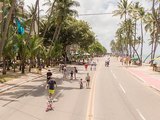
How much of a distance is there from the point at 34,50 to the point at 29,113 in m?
31.0

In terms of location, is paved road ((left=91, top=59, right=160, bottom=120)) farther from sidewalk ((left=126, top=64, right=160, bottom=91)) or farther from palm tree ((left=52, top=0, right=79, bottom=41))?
palm tree ((left=52, top=0, right=79, bottom=41))

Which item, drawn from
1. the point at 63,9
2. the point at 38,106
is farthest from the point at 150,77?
the point at 38,106

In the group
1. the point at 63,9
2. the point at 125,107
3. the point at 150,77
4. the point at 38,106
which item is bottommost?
the point at 125,107

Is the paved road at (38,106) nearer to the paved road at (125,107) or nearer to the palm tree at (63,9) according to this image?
the paved road at (125,107)

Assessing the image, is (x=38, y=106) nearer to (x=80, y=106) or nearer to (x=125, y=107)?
(x=80, y=106)

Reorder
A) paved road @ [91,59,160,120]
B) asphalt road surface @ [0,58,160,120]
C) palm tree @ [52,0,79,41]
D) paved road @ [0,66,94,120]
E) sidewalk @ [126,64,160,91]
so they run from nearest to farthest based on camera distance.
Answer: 1. paved road @ [0,66,94,120]
2. asphalt road surface @ [0,58,160,120]
3. paved road @ [91,59,160,120]
4. sidewalk @ [126,64,160,91]
5. palm tree @ [52,0,79,41]

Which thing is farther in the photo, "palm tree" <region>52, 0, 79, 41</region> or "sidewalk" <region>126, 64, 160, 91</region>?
"palm tree" <region>52, 0, 79, 41</region>

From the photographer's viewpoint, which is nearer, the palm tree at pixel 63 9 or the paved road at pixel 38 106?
the paved road at pixel 38 106

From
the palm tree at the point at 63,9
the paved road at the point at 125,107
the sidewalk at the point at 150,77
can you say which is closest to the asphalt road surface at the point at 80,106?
the paved road at the point at 125,107

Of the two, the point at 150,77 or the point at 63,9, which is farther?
the point at 63,9

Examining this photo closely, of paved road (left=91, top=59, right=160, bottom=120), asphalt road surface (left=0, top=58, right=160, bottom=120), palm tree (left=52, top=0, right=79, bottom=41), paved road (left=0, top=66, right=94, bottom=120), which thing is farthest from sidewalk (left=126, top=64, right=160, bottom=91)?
palm tree (left=52, top=0, right=79, bottom=41)

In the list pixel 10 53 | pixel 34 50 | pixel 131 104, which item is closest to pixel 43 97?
pixel 131 104

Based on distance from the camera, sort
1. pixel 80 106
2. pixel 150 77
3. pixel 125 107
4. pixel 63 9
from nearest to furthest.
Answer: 1. pixel 80 106
2. pixel 125 107
3. pixel 150 77
4. pixel 63 9

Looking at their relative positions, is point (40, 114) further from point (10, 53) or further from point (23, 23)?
point (23, 23)
